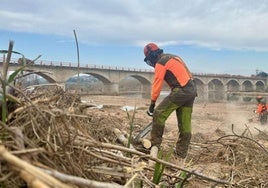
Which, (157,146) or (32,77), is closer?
(32,77)

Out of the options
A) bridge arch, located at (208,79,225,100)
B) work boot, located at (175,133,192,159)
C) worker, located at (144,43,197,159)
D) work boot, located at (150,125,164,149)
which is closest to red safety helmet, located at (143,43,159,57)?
worker, located at (144,43,197,159)

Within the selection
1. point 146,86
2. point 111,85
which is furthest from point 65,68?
point 146,86

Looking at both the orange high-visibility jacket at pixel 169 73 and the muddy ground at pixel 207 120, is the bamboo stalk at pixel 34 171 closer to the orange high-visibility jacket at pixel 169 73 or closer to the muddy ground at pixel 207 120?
the muddy ground at pixel 207 120

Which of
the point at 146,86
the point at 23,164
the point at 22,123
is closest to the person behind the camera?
the point at 23,164

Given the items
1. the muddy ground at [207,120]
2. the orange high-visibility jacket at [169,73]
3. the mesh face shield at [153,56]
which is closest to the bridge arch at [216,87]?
the muddy ground at [207,120]

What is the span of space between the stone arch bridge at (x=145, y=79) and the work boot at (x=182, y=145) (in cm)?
2630

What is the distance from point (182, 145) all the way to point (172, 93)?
893 mm

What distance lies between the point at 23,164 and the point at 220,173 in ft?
13.0

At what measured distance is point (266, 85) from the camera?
349 ft

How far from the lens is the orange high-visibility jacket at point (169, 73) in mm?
6348

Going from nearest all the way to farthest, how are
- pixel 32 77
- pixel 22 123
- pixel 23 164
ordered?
1. pixel 23 164
2. pixel 22 123
3. pixel 32 77

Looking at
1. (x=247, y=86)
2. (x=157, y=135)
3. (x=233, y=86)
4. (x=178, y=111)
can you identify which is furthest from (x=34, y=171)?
(x=247, y=86)

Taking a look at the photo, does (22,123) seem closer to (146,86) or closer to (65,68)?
(65,68)

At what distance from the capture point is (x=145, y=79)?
71.8 m
